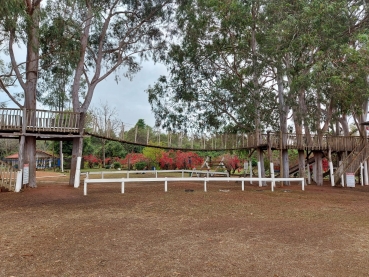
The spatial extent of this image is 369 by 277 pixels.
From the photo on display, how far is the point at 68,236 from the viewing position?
17.6 feet

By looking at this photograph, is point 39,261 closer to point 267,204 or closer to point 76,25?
point 267,204

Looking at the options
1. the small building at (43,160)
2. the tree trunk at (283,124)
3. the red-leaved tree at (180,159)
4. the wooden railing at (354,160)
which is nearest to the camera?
the tree trunk at (283,124)

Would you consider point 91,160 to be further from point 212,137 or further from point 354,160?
point 354,160

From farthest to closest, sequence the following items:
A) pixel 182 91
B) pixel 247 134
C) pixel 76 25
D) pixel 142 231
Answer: pixel 182 91
pixel 247 134
pixel 76 25
pixel 142 231

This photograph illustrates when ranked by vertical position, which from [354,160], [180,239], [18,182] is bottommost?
[180,239]

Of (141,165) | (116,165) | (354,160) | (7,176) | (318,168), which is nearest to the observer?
(7,176)

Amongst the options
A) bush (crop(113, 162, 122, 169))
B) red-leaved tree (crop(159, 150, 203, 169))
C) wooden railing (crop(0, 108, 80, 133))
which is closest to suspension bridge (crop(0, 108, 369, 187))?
wooden railing (crop(0, 108, 80, 133))

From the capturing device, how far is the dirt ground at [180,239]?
3922mm

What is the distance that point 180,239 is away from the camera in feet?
17.5

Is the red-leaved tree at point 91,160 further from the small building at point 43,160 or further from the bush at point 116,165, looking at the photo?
the small building at point 43,160

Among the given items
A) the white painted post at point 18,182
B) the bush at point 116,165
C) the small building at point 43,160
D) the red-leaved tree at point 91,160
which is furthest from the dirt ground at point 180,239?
the small building at point 43,160

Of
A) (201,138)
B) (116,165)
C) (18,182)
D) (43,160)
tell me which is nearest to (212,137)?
(201,138)

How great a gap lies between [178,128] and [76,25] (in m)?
8.42

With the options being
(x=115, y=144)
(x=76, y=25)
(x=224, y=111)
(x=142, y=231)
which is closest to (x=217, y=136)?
(x=224, y=111)
